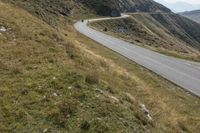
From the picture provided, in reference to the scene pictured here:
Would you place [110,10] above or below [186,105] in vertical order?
below

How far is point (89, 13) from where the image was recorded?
116688mm

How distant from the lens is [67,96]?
1180 centimetres

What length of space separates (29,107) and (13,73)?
9.42 ft

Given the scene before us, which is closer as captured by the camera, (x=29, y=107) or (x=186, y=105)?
(x=29, y=107)

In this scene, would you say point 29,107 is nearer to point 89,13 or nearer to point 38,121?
point 38,121

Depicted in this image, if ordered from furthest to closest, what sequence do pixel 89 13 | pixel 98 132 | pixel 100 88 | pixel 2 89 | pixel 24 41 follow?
pixel 89 13, pixel 24 41, pixel 100 88, pixel 2 89, pixel 98 132

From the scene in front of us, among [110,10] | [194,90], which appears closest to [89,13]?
[110,10]

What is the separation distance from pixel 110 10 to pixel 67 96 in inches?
4773

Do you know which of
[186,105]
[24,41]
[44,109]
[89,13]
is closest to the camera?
[44,109]

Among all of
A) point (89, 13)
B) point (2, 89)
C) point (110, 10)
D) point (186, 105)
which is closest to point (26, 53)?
point (2, 89)

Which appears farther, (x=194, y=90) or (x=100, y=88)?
(x=194, y=90)

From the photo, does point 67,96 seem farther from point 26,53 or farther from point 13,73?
point 26,53

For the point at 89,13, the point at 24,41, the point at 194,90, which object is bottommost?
the point at 89,13

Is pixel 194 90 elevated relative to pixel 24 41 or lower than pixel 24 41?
lower
